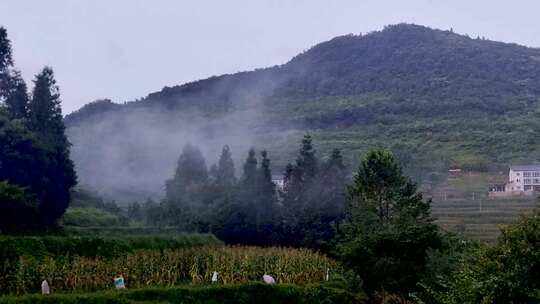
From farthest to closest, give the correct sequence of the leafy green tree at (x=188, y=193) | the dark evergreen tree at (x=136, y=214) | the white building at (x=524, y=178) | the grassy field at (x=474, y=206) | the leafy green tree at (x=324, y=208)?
the white building at (x=524, y=178) → the dark evergreen tree at (x=136, y=214) → the grassy field at (x=474, y=206) → the leafy green tree at (x=188, y=193) → the leafy green tree at (x=324, y=208)

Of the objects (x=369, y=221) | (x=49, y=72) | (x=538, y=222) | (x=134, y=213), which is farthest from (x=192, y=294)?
(x=134, y=213)

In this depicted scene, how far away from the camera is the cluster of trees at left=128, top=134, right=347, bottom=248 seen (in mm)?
40594

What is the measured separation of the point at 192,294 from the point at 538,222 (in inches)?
398

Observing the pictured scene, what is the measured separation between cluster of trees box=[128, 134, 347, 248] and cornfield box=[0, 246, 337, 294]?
35.1 ft

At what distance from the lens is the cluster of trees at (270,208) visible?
40.6m

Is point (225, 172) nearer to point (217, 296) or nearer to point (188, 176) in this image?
point (188, 176)

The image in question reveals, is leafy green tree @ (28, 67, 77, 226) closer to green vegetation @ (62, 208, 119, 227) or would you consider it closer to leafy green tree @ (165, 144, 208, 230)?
green vegetation @ (62, 208, 119, 227)

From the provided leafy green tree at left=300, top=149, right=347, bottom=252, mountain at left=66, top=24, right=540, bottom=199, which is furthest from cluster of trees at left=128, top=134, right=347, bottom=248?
mountain at left=66, top=24, right=540, bottom=199

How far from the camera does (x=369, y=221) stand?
31.8 meters

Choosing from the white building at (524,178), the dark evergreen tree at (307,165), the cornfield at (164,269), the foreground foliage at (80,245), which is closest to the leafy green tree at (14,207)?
the foreground foliage at (80,245)

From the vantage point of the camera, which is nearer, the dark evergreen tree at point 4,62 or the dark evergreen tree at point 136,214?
the dark evergreen tree at point 4,62

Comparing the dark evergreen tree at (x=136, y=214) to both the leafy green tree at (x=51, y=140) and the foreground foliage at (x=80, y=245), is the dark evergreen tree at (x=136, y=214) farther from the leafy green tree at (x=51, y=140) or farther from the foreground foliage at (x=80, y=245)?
the foreground foliage at (x=80, y=245)

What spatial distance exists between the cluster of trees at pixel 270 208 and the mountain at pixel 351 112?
24998 millimetres

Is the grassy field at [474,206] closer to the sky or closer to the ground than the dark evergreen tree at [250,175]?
closer to the ground
